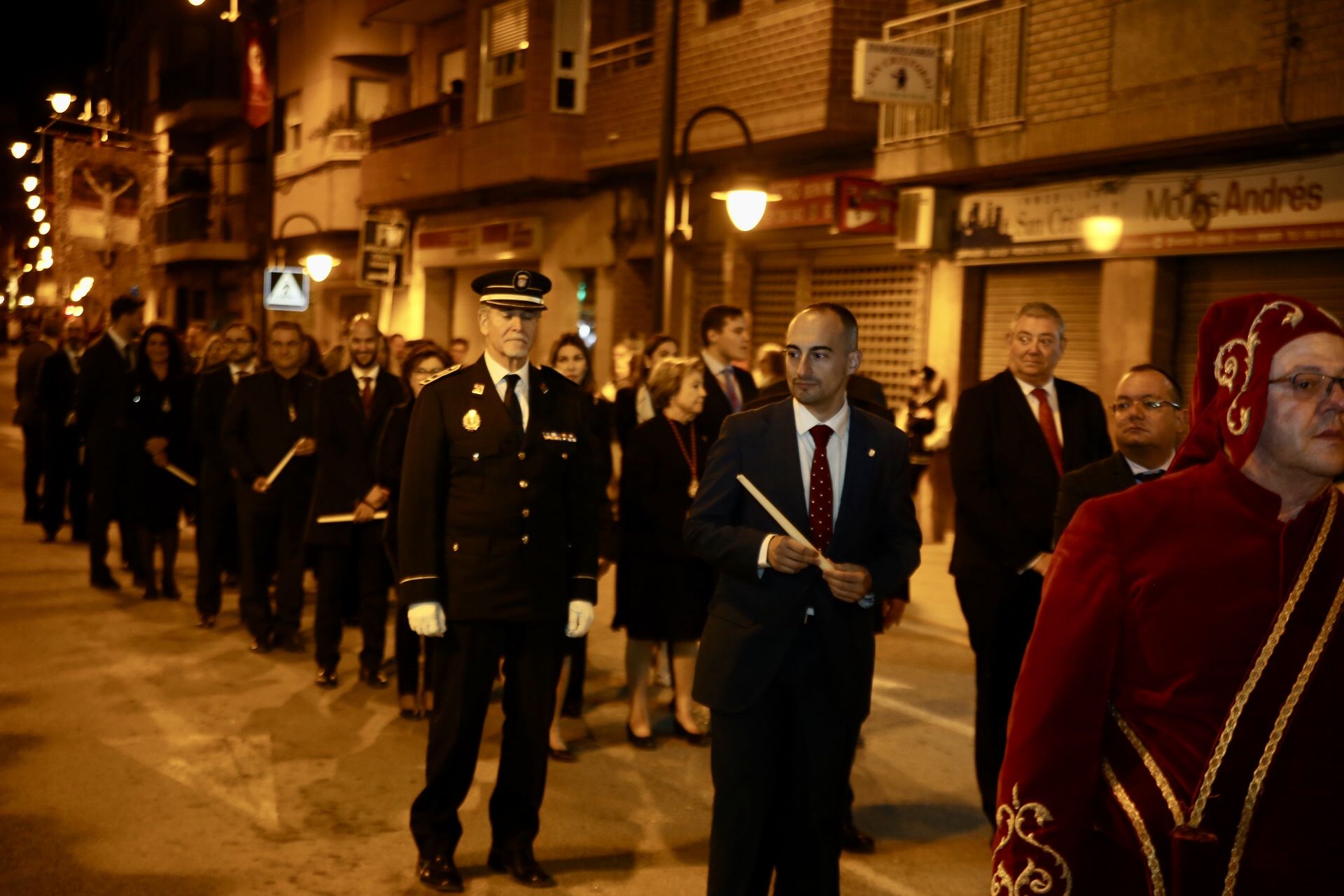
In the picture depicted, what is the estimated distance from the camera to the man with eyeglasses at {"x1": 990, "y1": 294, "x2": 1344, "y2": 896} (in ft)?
7.97

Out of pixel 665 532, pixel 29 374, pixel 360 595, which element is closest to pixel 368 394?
pixel 360 595

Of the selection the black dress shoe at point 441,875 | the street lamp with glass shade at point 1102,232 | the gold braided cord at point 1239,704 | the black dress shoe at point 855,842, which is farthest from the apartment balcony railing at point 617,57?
the gold braided cord at point 1239,704

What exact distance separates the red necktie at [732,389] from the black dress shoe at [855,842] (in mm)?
3055

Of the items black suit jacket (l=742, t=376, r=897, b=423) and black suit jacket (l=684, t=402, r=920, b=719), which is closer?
black suit jacket (l=684, t=402, r=920, b=719)

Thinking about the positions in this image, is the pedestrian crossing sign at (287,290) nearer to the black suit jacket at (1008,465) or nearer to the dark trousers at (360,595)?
the dark trousers at (360,595)

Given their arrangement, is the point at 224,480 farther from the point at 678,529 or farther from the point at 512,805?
the point at 512,805

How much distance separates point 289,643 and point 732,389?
344 cm

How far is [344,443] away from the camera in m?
9.08

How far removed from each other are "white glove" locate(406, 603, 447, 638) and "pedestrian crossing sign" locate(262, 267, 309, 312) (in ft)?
57.2

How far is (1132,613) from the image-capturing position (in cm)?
249

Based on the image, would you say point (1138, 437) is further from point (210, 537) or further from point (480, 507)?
point (210, 537)

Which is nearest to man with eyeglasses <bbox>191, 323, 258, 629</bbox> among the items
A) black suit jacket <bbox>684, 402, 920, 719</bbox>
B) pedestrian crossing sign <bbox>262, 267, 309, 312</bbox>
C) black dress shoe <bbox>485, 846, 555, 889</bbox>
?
black dress shoe <bbox>485, 846, 555, 889</bbox>

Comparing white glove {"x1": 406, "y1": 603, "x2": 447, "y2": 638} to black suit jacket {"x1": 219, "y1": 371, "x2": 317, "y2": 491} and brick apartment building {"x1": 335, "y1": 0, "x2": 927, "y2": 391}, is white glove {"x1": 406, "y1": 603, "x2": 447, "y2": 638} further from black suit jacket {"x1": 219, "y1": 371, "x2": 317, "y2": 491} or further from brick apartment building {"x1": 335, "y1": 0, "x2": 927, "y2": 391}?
brick apartment building {"x1": 335, "y1": 0, "x2": 927, "y2": 391}

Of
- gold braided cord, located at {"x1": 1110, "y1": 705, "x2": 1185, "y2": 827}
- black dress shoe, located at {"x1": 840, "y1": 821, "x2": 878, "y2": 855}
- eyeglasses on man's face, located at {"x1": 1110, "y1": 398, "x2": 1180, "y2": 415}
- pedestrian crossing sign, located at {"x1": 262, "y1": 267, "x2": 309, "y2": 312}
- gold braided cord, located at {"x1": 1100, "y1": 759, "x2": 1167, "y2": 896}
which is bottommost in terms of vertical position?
black dress shoe, located at {"x1": 840, "y1": 821, "x2": 878, "y2": 855}
